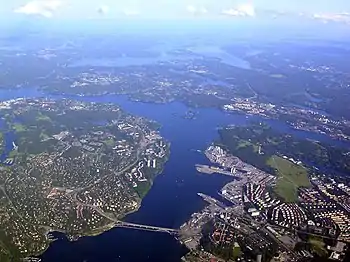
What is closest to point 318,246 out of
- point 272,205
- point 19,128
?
point 272,205

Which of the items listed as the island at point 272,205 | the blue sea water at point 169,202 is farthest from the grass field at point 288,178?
the blue sea water at point 169,202

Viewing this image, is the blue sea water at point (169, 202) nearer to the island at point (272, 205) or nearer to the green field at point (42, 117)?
the island at point (272, 205)

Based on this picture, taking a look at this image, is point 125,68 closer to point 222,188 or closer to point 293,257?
point 222,188

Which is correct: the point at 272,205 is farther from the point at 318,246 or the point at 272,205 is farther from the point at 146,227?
the point at 146,227

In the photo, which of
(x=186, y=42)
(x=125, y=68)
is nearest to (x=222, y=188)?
(x=125, y=68)

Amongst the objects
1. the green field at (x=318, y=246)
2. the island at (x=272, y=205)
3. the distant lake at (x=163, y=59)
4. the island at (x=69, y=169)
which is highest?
the green field at (x=318, y=246)

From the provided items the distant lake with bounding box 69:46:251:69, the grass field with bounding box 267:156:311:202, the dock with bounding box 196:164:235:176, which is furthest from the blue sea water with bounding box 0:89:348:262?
the distant lake with bounding box 69:46:251:69
